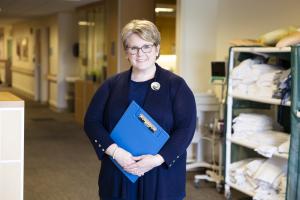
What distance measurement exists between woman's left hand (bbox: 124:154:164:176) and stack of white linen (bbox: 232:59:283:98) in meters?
2.15

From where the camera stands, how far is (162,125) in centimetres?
200

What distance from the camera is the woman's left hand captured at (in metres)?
1.93

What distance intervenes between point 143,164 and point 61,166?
398 cm

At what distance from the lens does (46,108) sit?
11.6m

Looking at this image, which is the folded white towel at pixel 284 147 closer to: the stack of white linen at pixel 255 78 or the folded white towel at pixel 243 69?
the stack of white linen at pixel 255 78

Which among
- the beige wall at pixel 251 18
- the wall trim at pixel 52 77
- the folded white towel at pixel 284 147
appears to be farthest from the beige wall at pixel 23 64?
the folded white towel at pixel 284 147

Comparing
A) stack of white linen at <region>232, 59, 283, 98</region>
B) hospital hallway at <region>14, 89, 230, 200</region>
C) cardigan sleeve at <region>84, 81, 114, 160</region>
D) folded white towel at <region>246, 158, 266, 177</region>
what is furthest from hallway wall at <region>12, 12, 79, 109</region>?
cardigan sleeve at <region>84, 81, 114, 160</region>

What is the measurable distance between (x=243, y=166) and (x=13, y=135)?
7.29 feet

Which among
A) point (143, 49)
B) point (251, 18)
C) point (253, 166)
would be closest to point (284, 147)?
point (253, 166)

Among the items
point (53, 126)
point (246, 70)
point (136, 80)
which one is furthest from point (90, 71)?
point (136, 80)

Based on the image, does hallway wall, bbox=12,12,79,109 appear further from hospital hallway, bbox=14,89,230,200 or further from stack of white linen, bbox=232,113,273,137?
stack of white linen, bbox=232,113,273,137

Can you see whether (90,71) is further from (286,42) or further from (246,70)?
(286,42)

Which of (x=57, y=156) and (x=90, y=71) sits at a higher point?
(x=90, y=71)

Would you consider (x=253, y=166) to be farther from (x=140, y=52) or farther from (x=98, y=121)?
(x=140, y=52)
